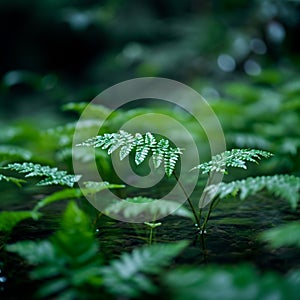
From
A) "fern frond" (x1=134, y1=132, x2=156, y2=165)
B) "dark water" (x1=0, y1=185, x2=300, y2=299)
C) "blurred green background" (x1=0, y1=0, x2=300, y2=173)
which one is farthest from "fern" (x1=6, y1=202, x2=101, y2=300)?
"blurred green background" (x1=0, y1=0, x2=300, y2=173)

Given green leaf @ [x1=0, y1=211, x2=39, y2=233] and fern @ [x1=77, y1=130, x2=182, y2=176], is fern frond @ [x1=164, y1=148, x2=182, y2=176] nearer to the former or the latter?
fern @ [x1=77, y1=130, x2=182, y2=176]

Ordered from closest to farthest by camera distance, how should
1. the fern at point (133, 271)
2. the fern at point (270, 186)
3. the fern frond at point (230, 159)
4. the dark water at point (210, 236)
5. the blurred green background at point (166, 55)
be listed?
the fern at point (133, 271) < the fern at point (270, 186) < the dark water at point (210, 236) < the fern frond at point (230, 159) < the blurred green background at point (166, 55)

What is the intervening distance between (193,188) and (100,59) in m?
4.79

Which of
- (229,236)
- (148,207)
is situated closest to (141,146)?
(148,207)

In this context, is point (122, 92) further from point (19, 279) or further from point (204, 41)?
point (19, 279)

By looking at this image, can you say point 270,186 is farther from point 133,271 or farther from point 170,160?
point 133,271

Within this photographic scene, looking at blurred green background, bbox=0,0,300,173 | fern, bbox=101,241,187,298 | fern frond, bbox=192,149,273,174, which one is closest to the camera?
fern, bbox=101,241,187,298

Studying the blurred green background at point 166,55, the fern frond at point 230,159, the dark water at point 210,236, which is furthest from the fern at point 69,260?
the blurred green background at point 166,55

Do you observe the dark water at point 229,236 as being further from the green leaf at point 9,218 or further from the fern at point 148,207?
the green leaf at point 9,218

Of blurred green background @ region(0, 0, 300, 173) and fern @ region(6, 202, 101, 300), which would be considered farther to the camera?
blurred green background @ region(0, 0, 300, 173)

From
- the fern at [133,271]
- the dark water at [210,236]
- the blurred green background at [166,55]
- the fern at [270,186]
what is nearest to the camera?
the fern at [133,271]

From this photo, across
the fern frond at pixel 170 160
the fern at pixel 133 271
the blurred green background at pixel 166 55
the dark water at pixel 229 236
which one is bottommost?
the fern at pixel 133 271

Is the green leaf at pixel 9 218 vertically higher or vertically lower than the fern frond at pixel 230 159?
lower

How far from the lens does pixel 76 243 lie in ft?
3.28
